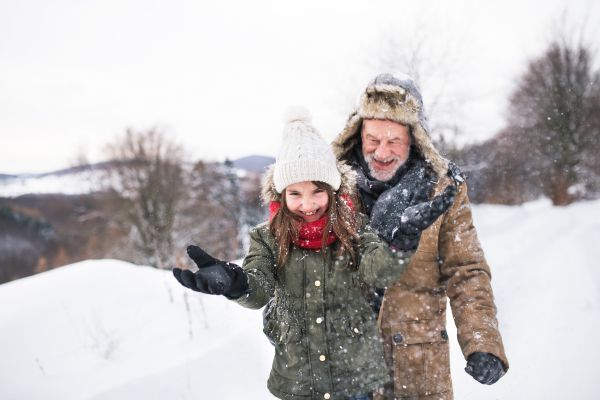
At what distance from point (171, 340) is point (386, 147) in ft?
10.6

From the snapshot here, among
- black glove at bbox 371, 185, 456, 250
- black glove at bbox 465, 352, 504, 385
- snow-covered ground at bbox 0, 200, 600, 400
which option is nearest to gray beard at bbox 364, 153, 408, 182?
black glove at bbox 371, 185, 456, 250

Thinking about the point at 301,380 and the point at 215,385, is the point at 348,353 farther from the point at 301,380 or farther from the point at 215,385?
the point at 215,385

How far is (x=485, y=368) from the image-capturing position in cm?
137

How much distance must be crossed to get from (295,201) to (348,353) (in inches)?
31.6

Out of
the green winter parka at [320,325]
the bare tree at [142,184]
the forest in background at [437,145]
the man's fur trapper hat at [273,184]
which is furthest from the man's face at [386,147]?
the bare tree at [142,184]

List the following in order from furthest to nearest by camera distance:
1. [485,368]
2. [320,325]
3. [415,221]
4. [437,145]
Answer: [437,145]
[320,325]
[485,368]
[415,221]

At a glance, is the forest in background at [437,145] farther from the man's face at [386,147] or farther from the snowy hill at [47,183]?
the man's face at [386,147]

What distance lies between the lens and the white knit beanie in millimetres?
1573

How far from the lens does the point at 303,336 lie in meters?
1.51

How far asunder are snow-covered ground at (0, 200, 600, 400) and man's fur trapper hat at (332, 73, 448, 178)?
8.65ft

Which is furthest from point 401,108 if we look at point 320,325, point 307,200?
point 320,325

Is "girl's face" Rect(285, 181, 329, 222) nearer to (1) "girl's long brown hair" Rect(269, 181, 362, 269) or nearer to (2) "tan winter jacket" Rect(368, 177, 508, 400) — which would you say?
(1) "girl's long brown hair" Rect(269, 181, 362, 269)

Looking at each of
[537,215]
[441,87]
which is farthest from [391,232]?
[537,215]

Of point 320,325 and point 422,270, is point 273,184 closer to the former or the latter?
point 320,325
